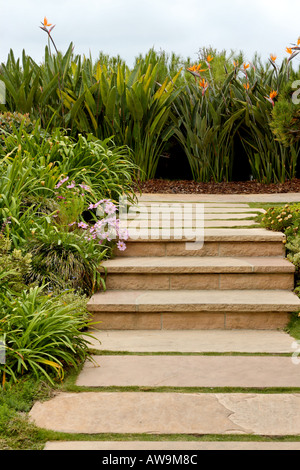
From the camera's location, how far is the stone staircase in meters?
4.30

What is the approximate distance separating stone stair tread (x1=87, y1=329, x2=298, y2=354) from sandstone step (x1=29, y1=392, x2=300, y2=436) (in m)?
0.66

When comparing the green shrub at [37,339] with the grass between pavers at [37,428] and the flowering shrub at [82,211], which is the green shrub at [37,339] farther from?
the flowering shrub at [82,211]

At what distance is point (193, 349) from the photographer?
3809 mm

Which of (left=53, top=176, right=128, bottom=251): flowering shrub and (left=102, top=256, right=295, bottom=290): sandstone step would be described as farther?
(left=53, top=176, right=128, bottom=251): flowering shrub

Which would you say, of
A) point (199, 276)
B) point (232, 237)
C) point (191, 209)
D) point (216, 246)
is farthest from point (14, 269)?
point (191, 209)

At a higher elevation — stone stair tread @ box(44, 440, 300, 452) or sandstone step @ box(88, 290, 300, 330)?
sandstone step @ box(88, 290, 300, 330)

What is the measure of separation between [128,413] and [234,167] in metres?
6.60

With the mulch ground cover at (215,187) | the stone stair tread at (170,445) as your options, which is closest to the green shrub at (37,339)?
the stone stair tread at (170,445)

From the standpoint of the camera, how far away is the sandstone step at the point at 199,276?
4.67 m

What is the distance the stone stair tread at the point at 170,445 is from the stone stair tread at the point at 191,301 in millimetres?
1675

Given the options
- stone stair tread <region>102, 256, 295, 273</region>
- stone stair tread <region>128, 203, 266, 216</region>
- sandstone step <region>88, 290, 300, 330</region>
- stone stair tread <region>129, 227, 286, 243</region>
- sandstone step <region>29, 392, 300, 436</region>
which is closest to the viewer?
sandstone step <region>29, 392, 300, 436</region>

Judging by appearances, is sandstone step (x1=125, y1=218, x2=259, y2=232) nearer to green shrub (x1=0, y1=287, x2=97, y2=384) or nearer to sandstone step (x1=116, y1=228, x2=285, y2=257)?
sandstone step (x1=116, y1=228, x2=285, y2=257)

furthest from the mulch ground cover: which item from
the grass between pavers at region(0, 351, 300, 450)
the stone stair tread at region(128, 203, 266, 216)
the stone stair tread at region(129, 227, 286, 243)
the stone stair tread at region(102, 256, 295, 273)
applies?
the grass between pavers at region(0, 351, 300, 450)
